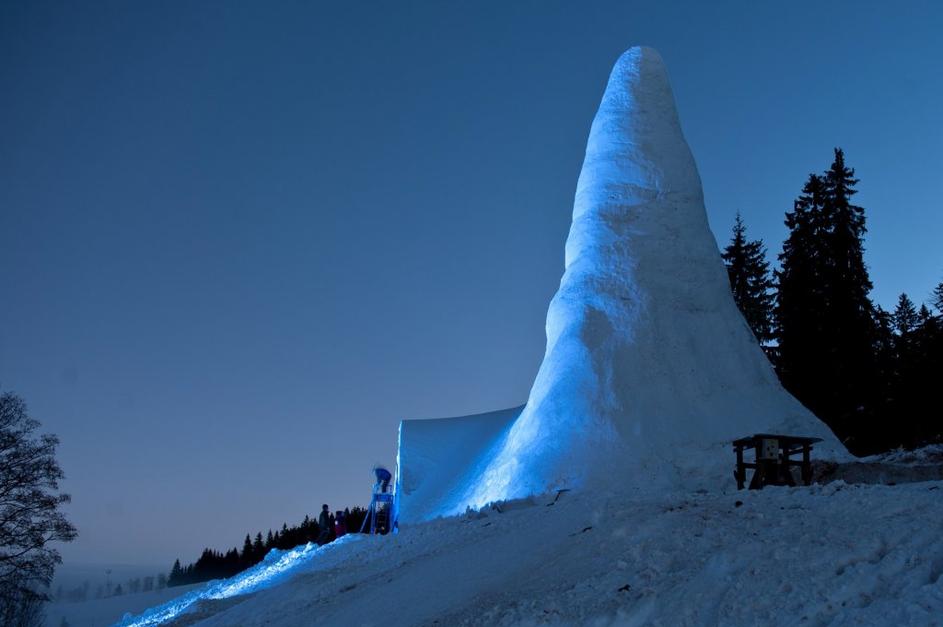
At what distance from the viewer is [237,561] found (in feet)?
174

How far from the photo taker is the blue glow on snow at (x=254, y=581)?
50.9 ft

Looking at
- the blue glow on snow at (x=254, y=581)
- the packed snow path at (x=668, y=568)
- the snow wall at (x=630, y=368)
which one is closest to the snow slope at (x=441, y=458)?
the snow wall at (x=630, y=368)

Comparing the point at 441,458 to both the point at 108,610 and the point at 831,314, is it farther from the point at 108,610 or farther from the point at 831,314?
the point at 831,314

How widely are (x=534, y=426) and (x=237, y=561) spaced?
41.2 m

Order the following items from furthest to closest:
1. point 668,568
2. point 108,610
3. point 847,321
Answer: point 847,321
point 108,610
point 668,568

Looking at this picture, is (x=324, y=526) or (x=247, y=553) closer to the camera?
(x=324, y=526)

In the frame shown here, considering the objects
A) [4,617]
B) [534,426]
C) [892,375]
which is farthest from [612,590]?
[892,375]

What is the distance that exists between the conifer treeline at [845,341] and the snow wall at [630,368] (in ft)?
31.4

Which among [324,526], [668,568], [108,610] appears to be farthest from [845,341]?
[108,610]

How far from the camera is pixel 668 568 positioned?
7.62m

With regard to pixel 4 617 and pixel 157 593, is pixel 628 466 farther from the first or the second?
pixel 157 593

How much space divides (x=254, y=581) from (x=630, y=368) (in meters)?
10.2

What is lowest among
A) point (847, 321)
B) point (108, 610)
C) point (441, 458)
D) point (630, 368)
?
point (108, 610)

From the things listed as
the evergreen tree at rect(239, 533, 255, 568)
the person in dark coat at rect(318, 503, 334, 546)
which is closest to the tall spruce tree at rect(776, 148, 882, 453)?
the person in dark coat at rect(318, 503, 334, 546)
